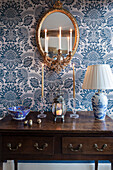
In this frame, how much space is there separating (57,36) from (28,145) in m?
1.34

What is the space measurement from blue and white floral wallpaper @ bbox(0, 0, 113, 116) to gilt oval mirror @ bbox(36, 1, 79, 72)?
0.08 meters

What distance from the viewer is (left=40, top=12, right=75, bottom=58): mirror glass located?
192cm

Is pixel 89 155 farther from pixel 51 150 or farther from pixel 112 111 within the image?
pixel 112 111

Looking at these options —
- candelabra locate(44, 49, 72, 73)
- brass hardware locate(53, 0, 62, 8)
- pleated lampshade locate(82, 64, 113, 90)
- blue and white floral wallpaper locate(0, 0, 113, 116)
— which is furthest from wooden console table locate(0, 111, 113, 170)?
brass hardware locate(53, 0, 62, 8)

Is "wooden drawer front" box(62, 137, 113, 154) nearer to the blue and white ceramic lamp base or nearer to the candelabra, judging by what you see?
the blue and white ceramic lamp base

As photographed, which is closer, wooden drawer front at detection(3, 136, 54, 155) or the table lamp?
wooden drawer front at detection(3, 136, 54, 155)

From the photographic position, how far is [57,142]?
52.0 inches

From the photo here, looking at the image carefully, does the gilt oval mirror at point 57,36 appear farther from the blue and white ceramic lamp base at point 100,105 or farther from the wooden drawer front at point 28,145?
the wooden drawer front at point 28,145

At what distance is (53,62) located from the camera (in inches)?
76.1

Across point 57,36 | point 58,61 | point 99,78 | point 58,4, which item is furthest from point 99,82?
point 58,4

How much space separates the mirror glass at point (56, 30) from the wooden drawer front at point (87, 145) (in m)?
1.11

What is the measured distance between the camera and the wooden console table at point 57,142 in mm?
1295

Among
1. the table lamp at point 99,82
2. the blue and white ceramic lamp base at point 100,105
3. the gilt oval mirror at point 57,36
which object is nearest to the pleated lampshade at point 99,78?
the table lamp at point 99,82

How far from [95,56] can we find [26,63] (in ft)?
3.01
